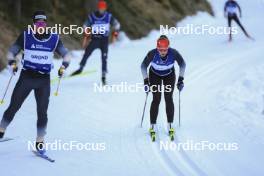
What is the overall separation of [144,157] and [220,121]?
2.86m

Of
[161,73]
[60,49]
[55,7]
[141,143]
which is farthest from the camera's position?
[55,7]

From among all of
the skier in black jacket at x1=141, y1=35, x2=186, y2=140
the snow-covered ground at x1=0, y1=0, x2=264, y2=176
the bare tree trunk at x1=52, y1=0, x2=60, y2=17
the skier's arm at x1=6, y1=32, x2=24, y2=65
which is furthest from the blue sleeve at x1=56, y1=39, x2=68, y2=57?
the bare tree trunk at x1=52, y1=0, x2=60, y2=17

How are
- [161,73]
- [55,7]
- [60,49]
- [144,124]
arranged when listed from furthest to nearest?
[55,7] → [144,124] → [161,73] → [60,49]

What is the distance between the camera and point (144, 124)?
1045 cm

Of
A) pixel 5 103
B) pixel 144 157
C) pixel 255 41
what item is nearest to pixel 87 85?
pixel 5 103

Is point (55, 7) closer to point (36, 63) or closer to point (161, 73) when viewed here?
point (161, 73)

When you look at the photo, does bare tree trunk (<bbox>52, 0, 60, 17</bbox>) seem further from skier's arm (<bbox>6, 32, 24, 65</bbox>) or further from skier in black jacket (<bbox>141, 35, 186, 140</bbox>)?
skier's arm (<bbox>6, 32, 24, 65</bbox>)

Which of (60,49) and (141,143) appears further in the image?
(141,143)

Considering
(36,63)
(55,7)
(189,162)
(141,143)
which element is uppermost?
(55,7)

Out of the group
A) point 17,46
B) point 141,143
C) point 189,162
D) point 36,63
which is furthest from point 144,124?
point 17,46

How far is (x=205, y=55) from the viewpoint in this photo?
733 inches

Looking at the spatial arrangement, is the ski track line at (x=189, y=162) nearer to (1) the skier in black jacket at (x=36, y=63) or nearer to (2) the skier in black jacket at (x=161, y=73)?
(2) the skier in black jacket at (x=161, y=73)

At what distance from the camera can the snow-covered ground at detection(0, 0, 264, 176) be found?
7875 millimetres

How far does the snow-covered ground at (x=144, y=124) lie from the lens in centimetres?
788
